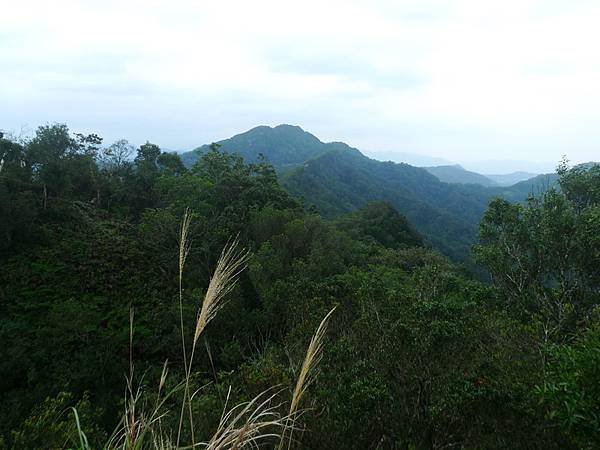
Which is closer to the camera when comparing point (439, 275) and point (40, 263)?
point (439, 275)

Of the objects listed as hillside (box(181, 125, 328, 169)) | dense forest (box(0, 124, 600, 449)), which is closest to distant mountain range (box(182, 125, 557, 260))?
hillside (box(181, 125, 328, 169))

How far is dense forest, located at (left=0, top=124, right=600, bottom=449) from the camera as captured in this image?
3.39 meters

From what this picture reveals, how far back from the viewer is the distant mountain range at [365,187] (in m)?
67.5

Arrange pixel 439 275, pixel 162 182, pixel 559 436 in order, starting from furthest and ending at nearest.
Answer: pixel 162 182, pixel 439 275, pixel 559 436

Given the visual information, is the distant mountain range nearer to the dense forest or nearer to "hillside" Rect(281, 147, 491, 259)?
"hillside" Rect(281, 147, 491, 259)

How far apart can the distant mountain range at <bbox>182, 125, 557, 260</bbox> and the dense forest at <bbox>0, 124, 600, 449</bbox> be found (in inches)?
425

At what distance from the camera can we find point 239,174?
24.9m

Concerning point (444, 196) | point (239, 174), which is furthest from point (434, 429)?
point (444, 196)

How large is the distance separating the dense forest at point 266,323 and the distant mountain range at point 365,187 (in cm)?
1079

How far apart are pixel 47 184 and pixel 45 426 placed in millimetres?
21243

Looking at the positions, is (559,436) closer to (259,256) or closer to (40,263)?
(259,256)

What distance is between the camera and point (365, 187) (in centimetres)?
9494

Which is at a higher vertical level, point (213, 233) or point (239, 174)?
point (239, 174)

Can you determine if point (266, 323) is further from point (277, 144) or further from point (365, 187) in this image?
point (277, 144)
